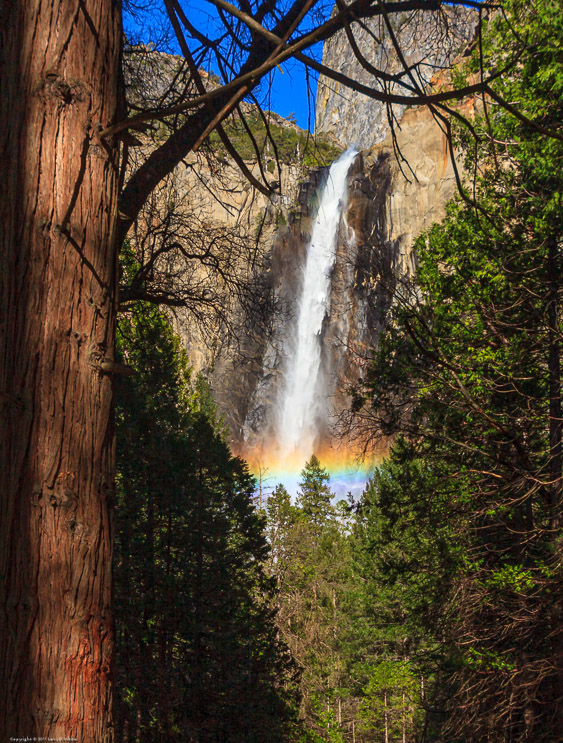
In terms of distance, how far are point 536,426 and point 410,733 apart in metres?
18.1

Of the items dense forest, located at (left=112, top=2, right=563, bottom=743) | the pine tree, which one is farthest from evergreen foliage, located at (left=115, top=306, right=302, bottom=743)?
the pine tree

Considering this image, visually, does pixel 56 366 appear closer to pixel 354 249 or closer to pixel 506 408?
Answer: pixel 506 408

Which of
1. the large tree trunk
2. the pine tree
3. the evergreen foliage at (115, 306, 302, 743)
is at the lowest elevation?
the large tree trunk

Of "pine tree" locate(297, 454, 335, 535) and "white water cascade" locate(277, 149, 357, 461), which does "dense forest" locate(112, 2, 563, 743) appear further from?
"white water cascade" locate(277, 149, 357, 461)

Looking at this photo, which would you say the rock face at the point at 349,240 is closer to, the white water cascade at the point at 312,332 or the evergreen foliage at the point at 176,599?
the white water cascade at the point at 312,332

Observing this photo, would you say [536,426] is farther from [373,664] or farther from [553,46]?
[373,664]

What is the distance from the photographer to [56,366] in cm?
139

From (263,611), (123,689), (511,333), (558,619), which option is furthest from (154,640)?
(511,333)

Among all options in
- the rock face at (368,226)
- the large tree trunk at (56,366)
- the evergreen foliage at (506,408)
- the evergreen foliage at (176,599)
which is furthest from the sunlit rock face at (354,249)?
the large tree trunk at (56,366)

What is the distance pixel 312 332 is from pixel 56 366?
3114 cm

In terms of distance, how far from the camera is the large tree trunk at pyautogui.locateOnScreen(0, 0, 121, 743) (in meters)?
1.29

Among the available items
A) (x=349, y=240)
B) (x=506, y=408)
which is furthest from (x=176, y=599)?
(x=349, y=240)

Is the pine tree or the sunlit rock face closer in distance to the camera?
the sunlit rock face

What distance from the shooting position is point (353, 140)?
40844mm
